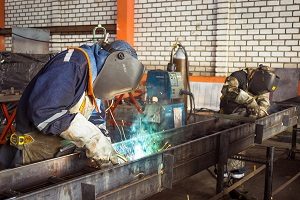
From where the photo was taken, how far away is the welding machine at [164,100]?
4.35 metres

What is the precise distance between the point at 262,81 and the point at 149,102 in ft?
4.92

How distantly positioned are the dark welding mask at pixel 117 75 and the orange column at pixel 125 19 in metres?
6.45

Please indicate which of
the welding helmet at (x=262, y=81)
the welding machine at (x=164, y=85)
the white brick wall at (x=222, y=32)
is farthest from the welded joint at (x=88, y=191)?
the white brick wall at (x=222, y=32)

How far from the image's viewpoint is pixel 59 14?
987cm

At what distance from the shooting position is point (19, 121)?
2312mm

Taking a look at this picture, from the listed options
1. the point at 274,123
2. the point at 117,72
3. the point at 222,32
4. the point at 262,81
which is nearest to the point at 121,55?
the point at 117,72

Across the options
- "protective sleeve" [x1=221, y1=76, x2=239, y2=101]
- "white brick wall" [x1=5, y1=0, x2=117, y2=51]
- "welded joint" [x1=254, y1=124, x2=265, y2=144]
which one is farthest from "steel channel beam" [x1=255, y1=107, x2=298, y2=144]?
"white brick wall" [x1=5, y1=0, x2=117, y2=51]

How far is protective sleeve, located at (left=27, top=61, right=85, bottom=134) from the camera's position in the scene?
2004mm

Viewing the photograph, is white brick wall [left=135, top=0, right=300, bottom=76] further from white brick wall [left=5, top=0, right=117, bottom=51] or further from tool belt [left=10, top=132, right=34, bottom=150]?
tool belt [left=10, top=132, right=34, bottom=150]

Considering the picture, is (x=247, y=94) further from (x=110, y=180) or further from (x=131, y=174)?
(x=110, y=180)

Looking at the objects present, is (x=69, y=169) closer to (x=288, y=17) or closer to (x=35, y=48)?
(x=288, y=17)

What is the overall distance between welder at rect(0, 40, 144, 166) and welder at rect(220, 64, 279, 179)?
2.56 m

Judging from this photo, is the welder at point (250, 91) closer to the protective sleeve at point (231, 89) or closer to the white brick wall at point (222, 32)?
the protective sleeve at point (231, 89)

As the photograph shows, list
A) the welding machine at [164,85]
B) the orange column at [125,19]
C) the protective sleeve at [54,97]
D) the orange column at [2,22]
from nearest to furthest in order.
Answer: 1. the protective sleeve at [54,97]
2. the welding machine at [164,85]
3. the orange column at [125,19]
4. the orange column at [2,22]
